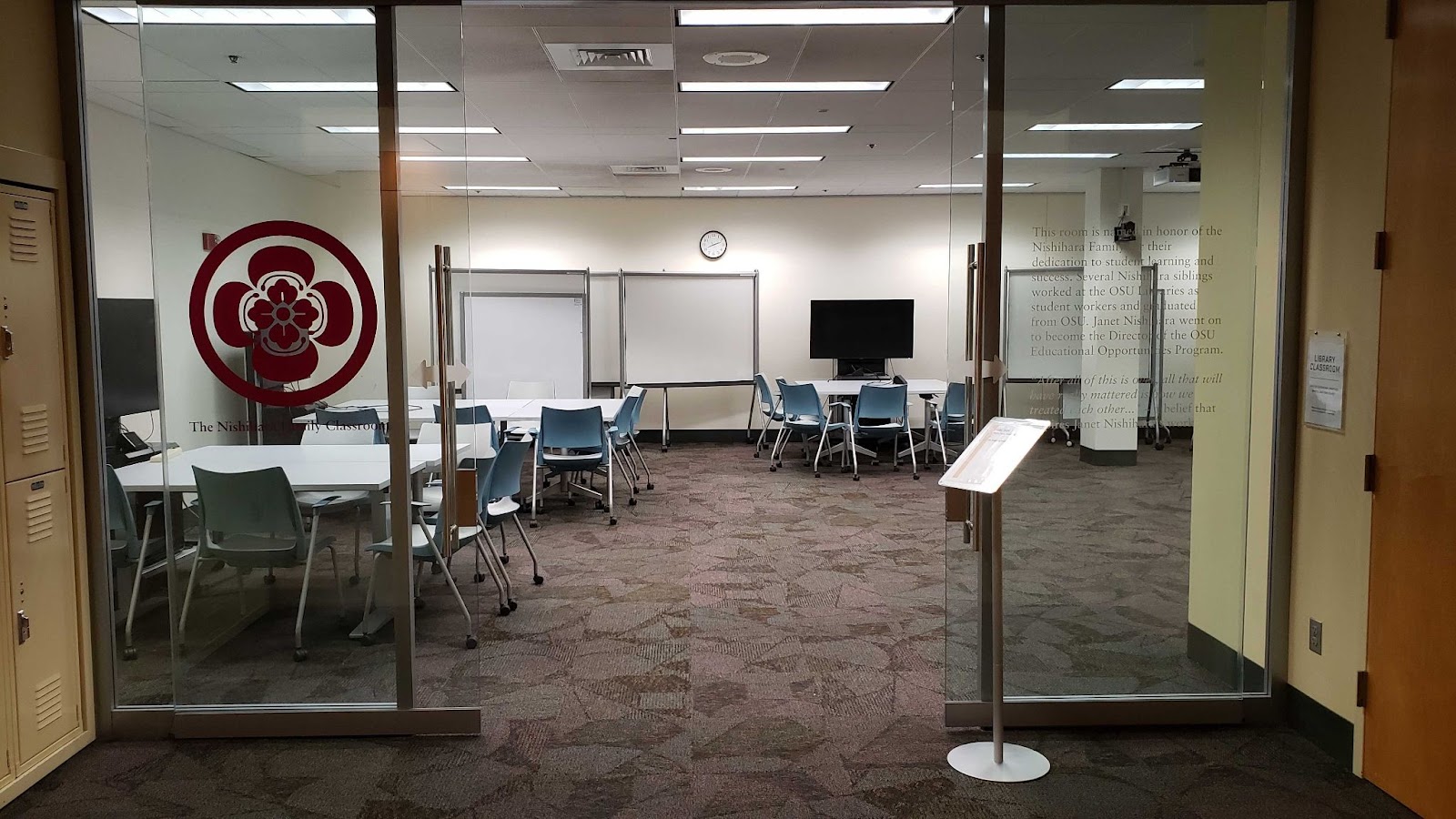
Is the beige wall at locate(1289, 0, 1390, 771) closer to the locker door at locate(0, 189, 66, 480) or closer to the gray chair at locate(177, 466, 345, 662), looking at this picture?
the gray chair at locate(177, 466, 345, 662)

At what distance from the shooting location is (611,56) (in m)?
5.20

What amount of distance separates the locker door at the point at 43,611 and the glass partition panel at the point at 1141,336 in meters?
3.19

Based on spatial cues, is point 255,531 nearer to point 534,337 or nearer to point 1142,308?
point 1142,308

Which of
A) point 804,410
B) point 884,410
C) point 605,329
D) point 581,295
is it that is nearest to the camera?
point 884,410

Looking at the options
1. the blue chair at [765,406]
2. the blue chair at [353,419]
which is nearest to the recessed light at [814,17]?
the blue chair at [353,419]

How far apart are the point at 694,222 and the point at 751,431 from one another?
2.54 metres

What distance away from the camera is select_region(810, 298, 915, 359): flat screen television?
1102 centimetres

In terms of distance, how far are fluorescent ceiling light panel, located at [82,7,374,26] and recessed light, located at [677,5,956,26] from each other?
1.71m

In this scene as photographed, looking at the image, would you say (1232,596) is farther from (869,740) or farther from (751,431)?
(751,431)

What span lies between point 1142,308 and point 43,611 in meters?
3.78

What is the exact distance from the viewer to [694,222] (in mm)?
11383

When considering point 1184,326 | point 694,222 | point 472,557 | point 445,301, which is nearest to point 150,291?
point 445,301

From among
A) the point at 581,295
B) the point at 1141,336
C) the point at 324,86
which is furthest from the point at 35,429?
the point at 581,295


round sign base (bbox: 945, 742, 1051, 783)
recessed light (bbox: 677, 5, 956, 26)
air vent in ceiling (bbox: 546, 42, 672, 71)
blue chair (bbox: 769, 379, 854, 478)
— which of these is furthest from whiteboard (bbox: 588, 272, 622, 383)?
round sign base (bbox: 945, 742, 1051, 783)
